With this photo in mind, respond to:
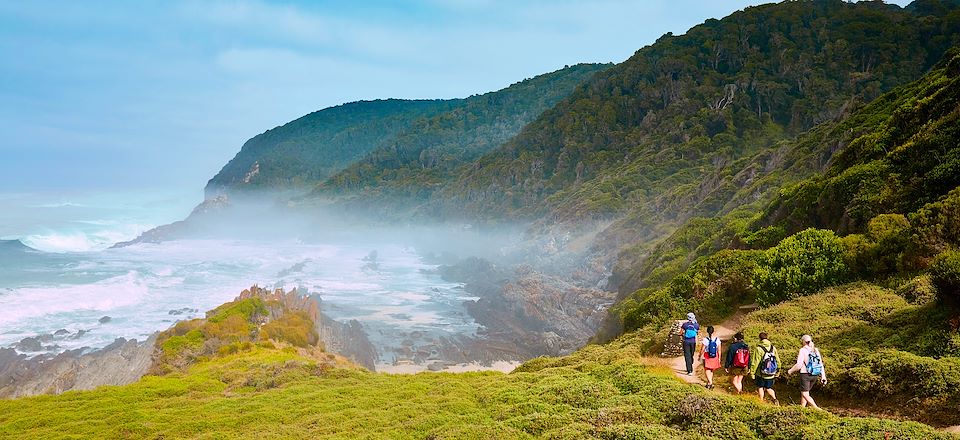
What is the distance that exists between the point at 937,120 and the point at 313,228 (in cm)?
16230

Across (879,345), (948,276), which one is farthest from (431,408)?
(948,276)

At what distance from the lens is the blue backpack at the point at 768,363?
35.3 feet

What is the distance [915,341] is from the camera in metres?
10.9

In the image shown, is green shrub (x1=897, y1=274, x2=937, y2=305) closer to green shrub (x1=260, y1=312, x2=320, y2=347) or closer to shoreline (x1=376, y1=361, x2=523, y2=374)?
shoreline (x1=376, y1=361, x2=523, y2=374)

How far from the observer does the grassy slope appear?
9.52 metres

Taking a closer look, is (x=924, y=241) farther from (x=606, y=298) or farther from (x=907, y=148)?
(x=606, y=298)

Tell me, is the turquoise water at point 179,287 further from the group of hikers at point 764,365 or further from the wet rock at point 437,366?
the group of hikers at point 764,365

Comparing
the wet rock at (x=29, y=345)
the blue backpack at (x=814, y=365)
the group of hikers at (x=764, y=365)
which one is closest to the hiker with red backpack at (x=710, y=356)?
the group of hikers at (x=764, y=365)

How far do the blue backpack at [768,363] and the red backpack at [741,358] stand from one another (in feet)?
3.50

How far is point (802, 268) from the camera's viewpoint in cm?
1814

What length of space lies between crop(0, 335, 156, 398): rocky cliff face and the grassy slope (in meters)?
9.84

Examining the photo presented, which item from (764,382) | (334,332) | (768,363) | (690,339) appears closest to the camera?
(768,363)

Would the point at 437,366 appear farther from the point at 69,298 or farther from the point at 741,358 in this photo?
the point at 69,298

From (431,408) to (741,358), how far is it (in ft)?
27.3
